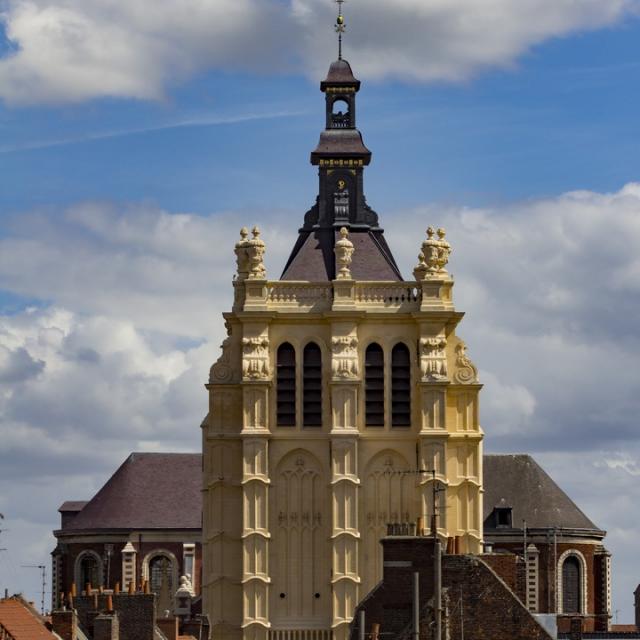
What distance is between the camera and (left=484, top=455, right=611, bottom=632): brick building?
485 ft

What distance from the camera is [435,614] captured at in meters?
55.6

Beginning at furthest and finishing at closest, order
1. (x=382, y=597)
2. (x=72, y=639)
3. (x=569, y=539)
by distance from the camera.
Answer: (x=569, y=539) < (x=72, y=639) < (x=382, y=597)

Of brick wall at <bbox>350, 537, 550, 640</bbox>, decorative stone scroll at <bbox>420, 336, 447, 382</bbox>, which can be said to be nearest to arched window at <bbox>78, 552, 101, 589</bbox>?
decorative stone scroll at <bbox>420, 336, 447, 382</bbox>

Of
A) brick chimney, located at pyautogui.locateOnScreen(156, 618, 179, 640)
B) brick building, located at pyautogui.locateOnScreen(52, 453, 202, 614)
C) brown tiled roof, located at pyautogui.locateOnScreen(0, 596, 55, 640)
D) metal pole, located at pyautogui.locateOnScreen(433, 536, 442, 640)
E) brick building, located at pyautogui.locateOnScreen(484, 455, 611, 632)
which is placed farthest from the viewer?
brick building, located at pyautogui.locateOnScreen(52, 453, 202, 614)

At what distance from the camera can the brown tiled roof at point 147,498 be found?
510 feet

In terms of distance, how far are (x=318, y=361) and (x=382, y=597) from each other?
208ft

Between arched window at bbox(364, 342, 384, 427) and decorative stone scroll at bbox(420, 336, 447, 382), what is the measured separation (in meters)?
2.03

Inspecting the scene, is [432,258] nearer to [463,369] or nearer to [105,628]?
[463,369]

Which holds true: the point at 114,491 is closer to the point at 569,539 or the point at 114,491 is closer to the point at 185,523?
the point at 185,523

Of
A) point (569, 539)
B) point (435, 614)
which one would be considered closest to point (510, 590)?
point (435, 614)

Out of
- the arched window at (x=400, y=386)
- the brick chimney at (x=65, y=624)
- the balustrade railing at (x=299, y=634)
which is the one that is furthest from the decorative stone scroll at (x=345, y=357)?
the brick chimney at (x=65, y=624)

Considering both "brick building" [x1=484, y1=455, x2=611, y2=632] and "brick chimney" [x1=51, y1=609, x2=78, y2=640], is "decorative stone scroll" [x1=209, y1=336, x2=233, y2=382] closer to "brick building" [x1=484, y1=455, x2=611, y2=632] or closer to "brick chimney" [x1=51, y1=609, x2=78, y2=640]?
"brick building" [x1=484, y1=455, x2=611, y2=632]

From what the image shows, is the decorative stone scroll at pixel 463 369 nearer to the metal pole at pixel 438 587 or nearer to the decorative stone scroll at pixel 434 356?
the decorative stone scroll at pixel 434 356

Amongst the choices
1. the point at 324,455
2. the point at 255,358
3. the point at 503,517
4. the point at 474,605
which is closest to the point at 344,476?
the point at 324,455
